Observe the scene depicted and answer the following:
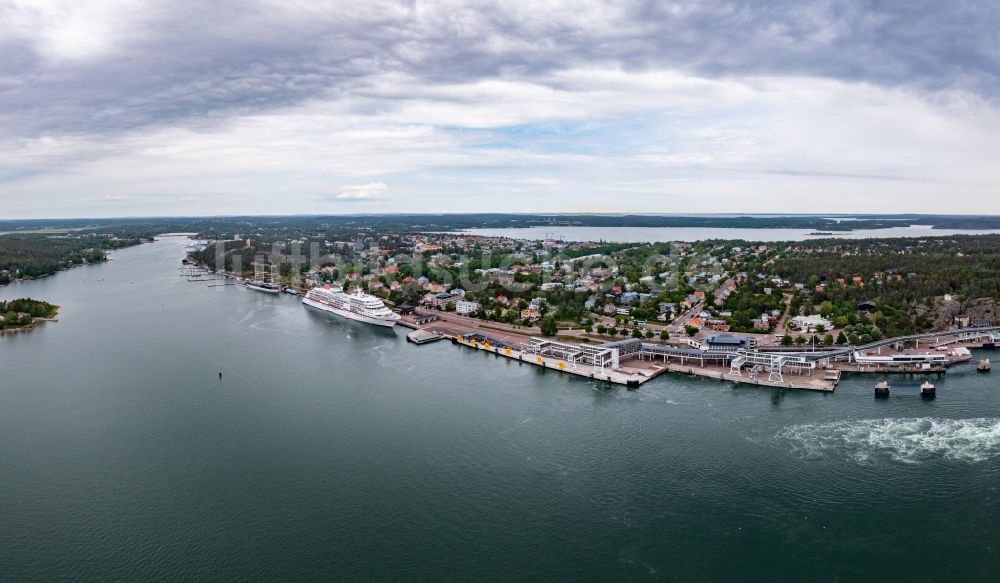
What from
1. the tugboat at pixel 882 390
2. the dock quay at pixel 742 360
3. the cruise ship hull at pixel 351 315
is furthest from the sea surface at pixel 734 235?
the tugboat at pixel 882 390

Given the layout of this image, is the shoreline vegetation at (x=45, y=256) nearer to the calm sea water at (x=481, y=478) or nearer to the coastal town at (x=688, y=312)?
the coastal town at (x=688, y=312)

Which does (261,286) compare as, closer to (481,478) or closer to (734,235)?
(481,478)

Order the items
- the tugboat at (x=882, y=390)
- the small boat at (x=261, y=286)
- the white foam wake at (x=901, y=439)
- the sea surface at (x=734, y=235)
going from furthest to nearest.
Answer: the sea surface at (x=734, y=235) < the small boat at (x=261, y=286) < the tugboat at (x=882, y=390) < the white foam wake at (x=901, y=439)

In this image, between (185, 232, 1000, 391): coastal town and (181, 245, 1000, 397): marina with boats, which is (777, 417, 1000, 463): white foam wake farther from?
(185, 232, 1000, 391): coastal town

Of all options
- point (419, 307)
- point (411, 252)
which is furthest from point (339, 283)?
point (411, 252)

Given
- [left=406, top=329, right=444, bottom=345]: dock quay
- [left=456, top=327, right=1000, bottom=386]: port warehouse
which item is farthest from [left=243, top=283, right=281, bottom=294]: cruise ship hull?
[left=456, top=327, right=1000, bottom=386]: port warehouse

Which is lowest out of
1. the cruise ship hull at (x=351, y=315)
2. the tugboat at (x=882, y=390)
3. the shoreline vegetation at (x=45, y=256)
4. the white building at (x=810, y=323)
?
the tugboat at (x=882, y=390)

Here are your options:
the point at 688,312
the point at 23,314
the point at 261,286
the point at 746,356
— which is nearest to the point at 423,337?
the point at 746,356
